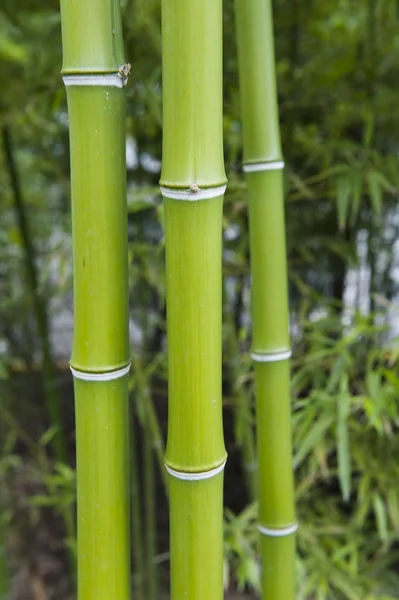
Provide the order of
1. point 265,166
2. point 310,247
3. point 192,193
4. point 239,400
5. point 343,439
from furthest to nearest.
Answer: point 310,247 < point 239,400 < point 343,439 < point 265,166 < point 192,193

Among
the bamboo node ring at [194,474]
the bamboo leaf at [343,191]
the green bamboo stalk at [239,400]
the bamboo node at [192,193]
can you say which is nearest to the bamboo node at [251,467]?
the green bamboo stalk at [239,400]

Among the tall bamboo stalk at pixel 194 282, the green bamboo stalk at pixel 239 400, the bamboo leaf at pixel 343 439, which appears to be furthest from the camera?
the green bamboo stalk at pixel 239 400

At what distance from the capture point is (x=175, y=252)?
0.45 meters

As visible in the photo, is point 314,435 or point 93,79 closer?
point 93,79

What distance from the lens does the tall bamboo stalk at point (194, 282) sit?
0.41m

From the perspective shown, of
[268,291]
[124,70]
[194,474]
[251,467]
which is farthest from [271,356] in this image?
[251,467]

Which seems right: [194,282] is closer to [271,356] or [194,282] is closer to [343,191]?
[271,356]

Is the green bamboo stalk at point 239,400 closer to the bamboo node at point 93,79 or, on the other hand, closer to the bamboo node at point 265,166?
the bamboo node at point 265,166

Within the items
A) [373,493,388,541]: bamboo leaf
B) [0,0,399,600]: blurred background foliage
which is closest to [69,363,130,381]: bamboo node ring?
[0,0,399,600]: blurred background foliage

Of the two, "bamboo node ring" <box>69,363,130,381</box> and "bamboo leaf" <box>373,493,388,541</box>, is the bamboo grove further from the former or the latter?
"bamboo leaf" <box>373,493,388,541</box>

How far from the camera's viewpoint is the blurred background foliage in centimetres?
90

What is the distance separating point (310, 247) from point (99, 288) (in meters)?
0.76

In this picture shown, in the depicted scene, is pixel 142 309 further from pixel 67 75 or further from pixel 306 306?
pixel 67 75

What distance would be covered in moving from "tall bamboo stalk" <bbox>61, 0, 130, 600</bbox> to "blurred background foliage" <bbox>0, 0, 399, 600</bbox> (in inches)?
15.6
